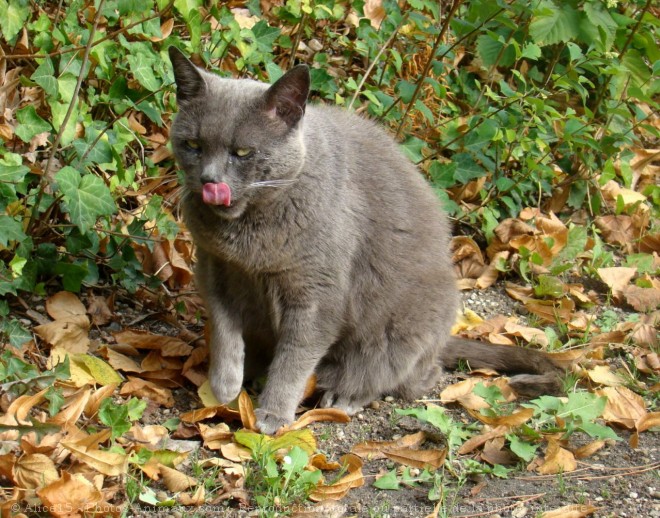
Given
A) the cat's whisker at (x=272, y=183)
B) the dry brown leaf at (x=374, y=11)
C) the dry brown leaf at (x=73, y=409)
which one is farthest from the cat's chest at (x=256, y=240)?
the dry brown leaf at (x=374, y=11)

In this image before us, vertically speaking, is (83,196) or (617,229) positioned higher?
(617,229)

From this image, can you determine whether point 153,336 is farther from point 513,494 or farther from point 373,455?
point 513,494

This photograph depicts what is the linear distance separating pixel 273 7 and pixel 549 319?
6.99 ft

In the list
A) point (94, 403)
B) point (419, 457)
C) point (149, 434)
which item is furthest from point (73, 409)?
point (419, 457)

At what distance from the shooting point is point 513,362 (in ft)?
12.0

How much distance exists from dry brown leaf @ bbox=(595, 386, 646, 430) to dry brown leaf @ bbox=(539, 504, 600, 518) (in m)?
0.64

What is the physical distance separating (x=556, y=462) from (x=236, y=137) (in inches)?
59.2

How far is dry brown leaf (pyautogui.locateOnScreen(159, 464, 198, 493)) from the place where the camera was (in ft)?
8.90

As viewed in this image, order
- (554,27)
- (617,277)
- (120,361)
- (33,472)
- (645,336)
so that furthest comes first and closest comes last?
(617,277) → (554,27) → (645,336) → (120,361) → (33,472)

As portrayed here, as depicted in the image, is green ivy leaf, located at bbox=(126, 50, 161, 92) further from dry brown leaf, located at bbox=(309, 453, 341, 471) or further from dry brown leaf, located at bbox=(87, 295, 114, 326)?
dry brown leaf, located at bbox=(309, 453, 341, 471)

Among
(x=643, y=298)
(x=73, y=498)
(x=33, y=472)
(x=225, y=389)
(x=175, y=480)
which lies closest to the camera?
(x=73, y=498)

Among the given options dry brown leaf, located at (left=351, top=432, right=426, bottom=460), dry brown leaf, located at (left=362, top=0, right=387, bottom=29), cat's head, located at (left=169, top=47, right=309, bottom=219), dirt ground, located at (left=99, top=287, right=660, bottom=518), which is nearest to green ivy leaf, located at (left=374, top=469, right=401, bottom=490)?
dirt ground, located at (left=99, top=287, right=660, bottom=518)

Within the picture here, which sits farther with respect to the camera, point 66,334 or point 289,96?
point 66,334

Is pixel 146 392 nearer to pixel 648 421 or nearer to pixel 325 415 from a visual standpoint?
pixel 325 415
